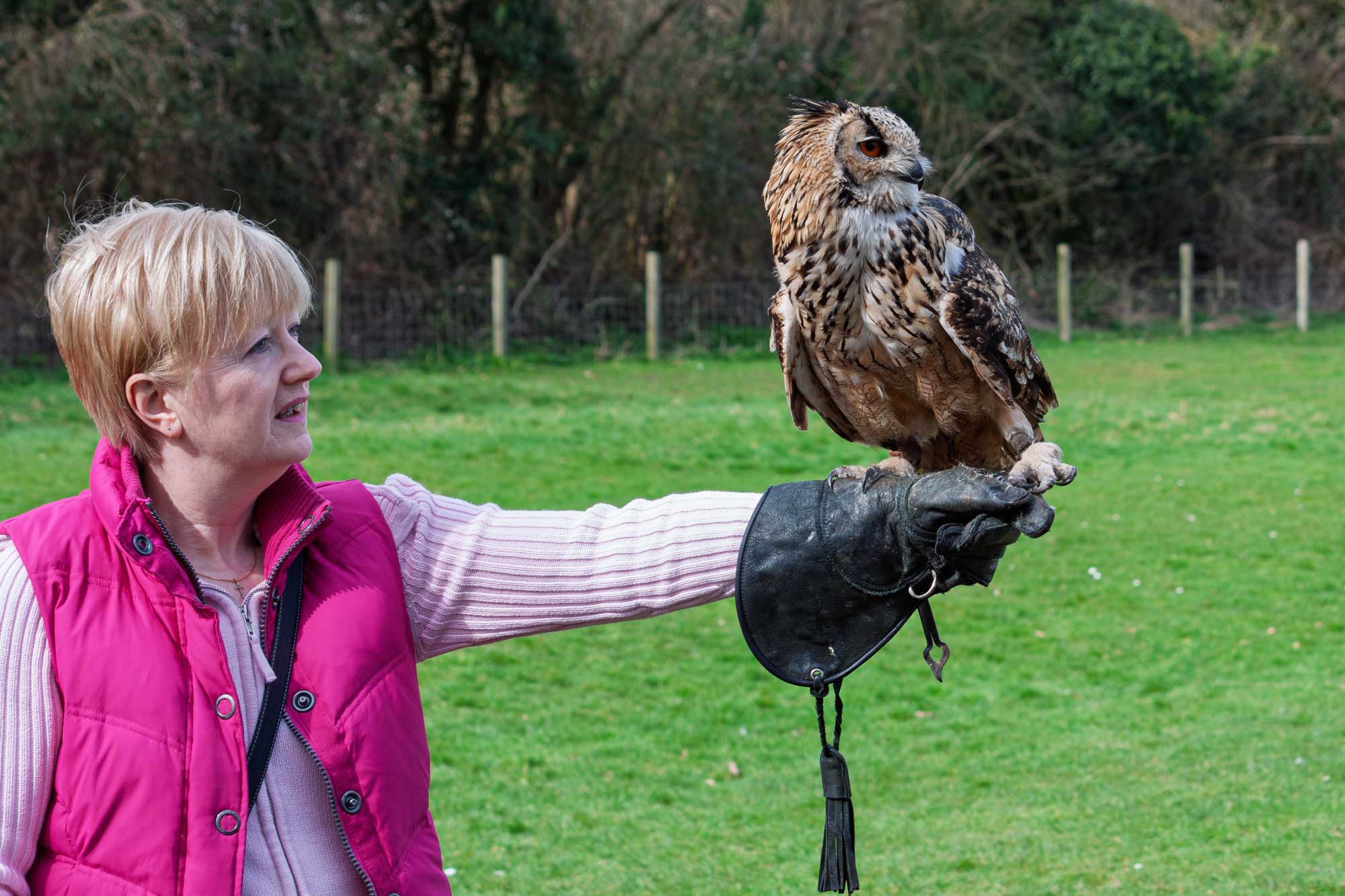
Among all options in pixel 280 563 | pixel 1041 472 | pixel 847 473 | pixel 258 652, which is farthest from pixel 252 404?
pixel 847 473

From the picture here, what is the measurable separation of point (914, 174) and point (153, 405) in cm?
173

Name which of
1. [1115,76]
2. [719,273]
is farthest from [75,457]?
[1115,76]

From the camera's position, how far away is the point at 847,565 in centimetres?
209

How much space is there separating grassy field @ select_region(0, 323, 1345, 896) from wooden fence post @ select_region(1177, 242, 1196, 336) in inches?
409

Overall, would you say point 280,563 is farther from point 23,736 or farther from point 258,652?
point 23,736

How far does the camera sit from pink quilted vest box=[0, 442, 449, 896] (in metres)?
1.59

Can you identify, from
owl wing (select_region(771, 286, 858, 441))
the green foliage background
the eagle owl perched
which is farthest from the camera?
the green foliage background

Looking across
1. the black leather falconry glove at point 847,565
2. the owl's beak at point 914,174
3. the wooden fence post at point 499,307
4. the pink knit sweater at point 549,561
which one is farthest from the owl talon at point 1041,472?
the wooden fence post at point 499,307

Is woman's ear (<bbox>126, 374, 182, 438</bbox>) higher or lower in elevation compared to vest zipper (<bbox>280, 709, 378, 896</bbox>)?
higher

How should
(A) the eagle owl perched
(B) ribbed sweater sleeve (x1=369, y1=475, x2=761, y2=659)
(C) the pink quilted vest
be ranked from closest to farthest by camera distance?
(C) the pink quilted vest → (B) ribbed sweater sleeve (x1=369, y1=475, x2=761, y2=659) → (A) the eagle owl perched

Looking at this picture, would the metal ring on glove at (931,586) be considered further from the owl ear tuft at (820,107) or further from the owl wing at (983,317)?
the owl ear tuft at (820,107)

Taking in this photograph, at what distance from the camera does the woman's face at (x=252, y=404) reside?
1.77 meters

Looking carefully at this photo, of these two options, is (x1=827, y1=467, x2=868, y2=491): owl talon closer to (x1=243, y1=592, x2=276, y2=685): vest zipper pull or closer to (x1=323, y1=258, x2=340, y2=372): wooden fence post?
(x1=243, y1=592, x2=276, y2=685): vest zipper pull

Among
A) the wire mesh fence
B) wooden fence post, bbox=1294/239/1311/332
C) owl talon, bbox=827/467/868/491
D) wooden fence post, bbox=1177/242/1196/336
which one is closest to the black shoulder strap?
owl talon, bbox=827/467/868/491
